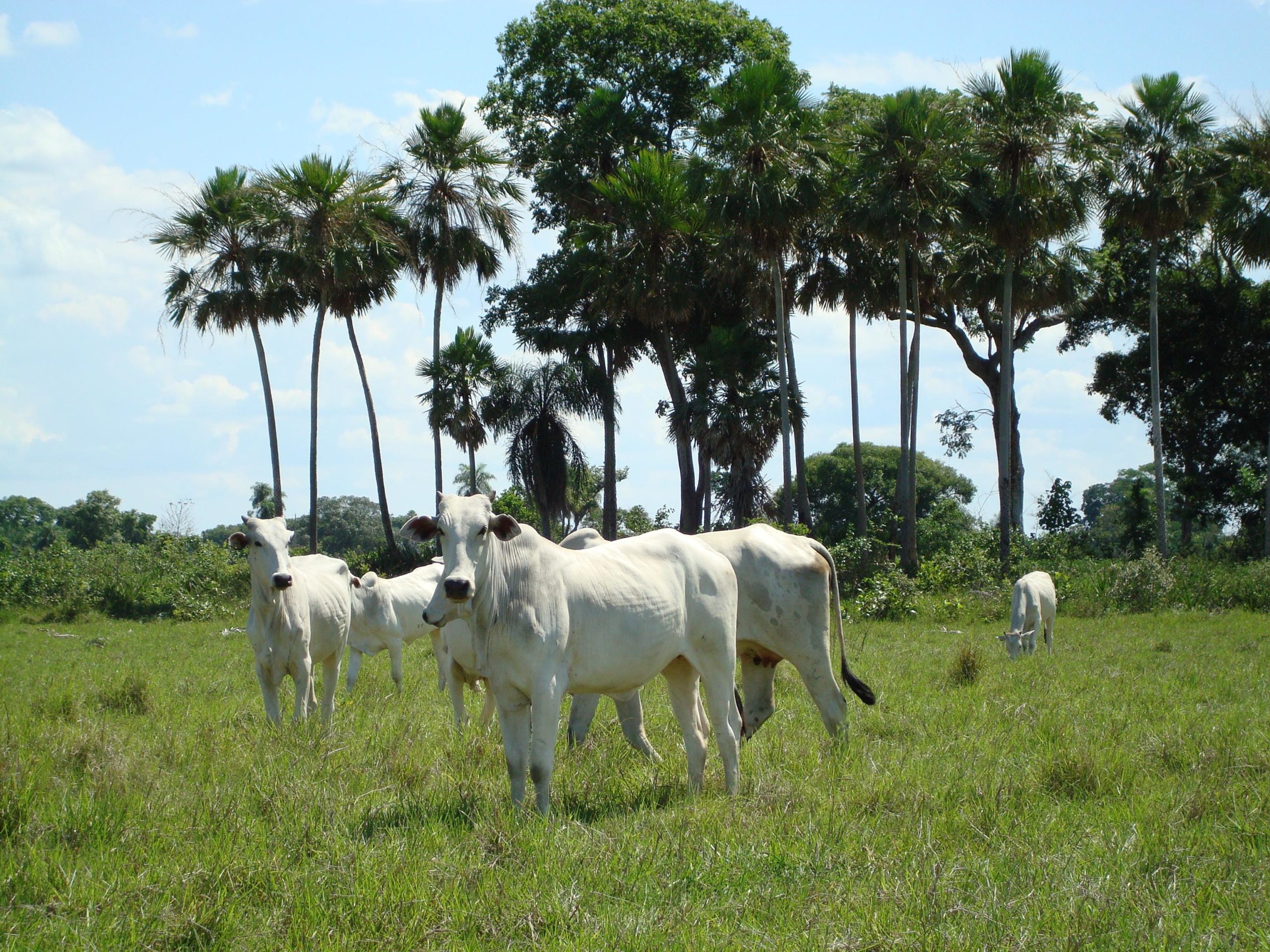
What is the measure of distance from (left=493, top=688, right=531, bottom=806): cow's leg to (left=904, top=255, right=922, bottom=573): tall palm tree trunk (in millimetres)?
24451

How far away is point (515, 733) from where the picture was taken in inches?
257

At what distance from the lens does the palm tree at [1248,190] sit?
1163 inches

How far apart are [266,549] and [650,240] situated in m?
25.1

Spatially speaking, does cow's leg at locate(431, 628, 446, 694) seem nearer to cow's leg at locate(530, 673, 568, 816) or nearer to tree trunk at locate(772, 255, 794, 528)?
cow's leg at locate(530, 673, 568, 816)

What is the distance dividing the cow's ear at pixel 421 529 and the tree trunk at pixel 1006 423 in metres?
25.3

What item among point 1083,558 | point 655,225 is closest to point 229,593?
point 655,225

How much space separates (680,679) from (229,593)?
26.3 meters

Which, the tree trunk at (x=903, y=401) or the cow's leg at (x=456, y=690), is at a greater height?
the tree trunk at (x=903, y=401)

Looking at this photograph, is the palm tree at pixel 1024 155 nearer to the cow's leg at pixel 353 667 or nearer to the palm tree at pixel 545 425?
the palm tree at pixel 545 425

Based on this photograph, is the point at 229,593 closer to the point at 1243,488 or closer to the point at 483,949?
the point at 483,949

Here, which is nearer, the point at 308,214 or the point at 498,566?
the point at 498,566

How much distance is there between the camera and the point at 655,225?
32.5m

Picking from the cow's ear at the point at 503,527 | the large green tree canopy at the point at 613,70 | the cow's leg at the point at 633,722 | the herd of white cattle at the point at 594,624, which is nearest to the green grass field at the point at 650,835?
the cow's leg at the point at 633,722

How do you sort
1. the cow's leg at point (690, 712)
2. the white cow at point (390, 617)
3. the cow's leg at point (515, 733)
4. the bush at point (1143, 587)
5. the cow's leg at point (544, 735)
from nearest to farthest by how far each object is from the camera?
1. the cow's leg at point (544, 735)
2. the cow's leg at point (515, 733)
3. the cow's leg at point (690, 712)
4. the white cow at point (390, 617)
5. the bush at point (1143, 587)
